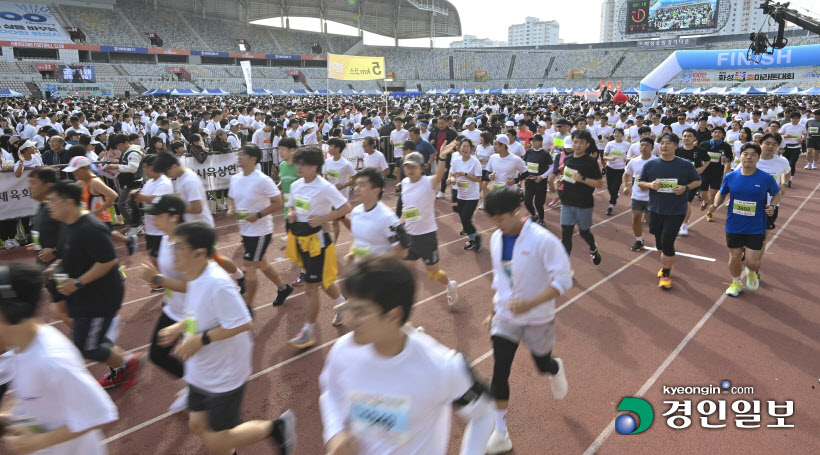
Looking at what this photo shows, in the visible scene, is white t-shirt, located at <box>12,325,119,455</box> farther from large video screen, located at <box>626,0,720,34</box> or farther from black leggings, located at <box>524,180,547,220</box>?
large video screen, located at <box>626,0,720,34</box>

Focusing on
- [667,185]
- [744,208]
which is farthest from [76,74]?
[744,208]

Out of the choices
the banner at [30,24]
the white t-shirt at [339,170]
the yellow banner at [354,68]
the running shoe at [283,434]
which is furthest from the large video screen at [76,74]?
the running shoe at [283,434]

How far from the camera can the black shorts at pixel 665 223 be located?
20.8 ft

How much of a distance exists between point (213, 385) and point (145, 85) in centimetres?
5303

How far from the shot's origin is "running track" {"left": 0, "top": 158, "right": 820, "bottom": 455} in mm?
3857

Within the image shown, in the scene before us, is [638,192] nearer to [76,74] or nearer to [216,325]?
[216,325]

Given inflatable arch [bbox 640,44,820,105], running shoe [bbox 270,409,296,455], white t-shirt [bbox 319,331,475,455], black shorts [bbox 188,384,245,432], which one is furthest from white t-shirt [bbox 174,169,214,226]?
inflatable arch [bbox 640,44,820,105]

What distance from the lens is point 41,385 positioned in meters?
2.10

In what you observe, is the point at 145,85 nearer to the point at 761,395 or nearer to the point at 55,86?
the point at 55,86

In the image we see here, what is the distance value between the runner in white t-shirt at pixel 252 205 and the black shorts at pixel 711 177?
829cm

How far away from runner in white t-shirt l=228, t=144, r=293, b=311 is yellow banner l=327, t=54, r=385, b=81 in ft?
38.1

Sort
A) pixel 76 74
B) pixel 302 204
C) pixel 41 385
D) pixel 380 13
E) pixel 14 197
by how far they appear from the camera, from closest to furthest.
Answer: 1. pixel 41 385
2. pixel 302 204
3. pixel 14 197
4. pixel 76 74
5. pixel 380 13

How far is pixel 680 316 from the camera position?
587cm

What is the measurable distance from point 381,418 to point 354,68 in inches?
657
